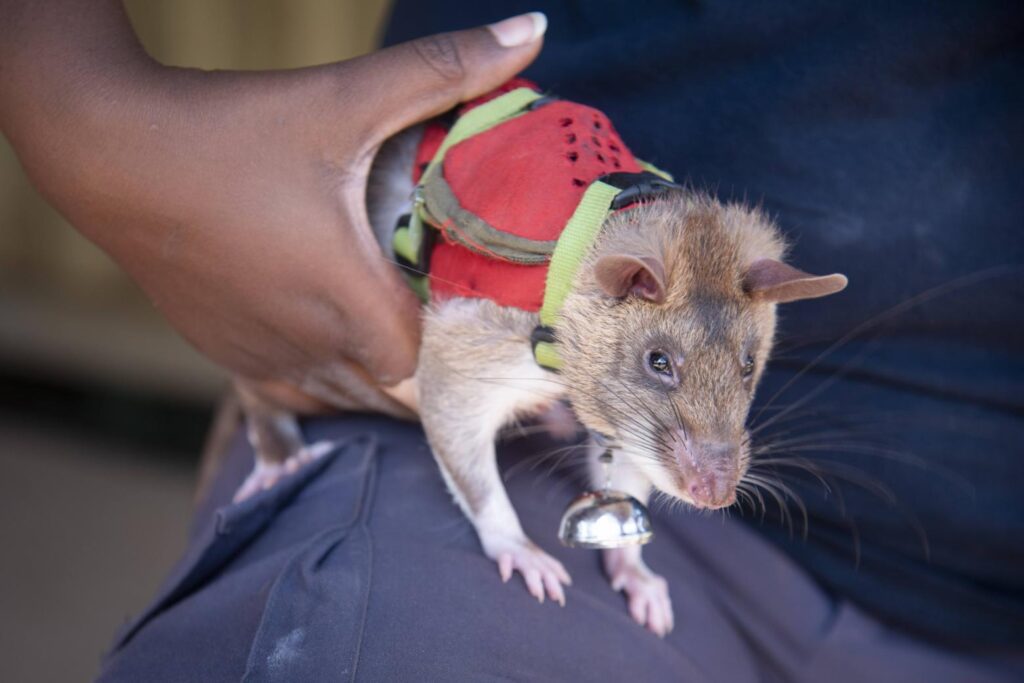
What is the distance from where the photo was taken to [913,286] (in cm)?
232

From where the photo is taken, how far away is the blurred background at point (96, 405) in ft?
16.2

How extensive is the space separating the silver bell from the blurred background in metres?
3.38

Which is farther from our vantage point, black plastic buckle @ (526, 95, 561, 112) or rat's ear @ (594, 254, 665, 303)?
black plastic buckle @ (526, 95, 561, 112)

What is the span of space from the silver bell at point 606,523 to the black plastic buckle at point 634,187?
2.02 feet

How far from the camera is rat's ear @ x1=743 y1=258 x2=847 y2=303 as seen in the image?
Result: 73.5 inches

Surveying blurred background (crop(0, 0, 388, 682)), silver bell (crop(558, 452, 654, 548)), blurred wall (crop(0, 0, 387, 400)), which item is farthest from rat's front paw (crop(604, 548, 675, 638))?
blurred wall (crop(0, 0, 387, 400))

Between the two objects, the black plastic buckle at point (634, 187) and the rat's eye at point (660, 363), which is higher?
the black plastic buckle at point (634, 187)

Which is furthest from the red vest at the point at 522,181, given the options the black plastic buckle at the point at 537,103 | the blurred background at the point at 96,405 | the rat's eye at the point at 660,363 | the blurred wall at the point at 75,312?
the blurred wall at the point at 75,312

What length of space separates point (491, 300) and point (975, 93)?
120 centimetres

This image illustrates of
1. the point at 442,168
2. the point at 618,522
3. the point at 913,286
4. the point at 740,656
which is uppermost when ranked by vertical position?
the point at 913,286

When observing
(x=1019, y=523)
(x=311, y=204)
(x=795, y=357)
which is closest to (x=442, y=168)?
(x=311, y=204)

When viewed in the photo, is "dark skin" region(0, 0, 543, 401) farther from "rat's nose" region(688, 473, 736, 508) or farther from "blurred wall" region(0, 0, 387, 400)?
"blurred wall" region(0, 0, 387, 400)

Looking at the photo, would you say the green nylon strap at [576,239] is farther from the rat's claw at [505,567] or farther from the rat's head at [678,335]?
the rat's claw at [505,567]

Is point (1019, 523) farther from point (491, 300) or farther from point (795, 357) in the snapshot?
point (491, 300)
